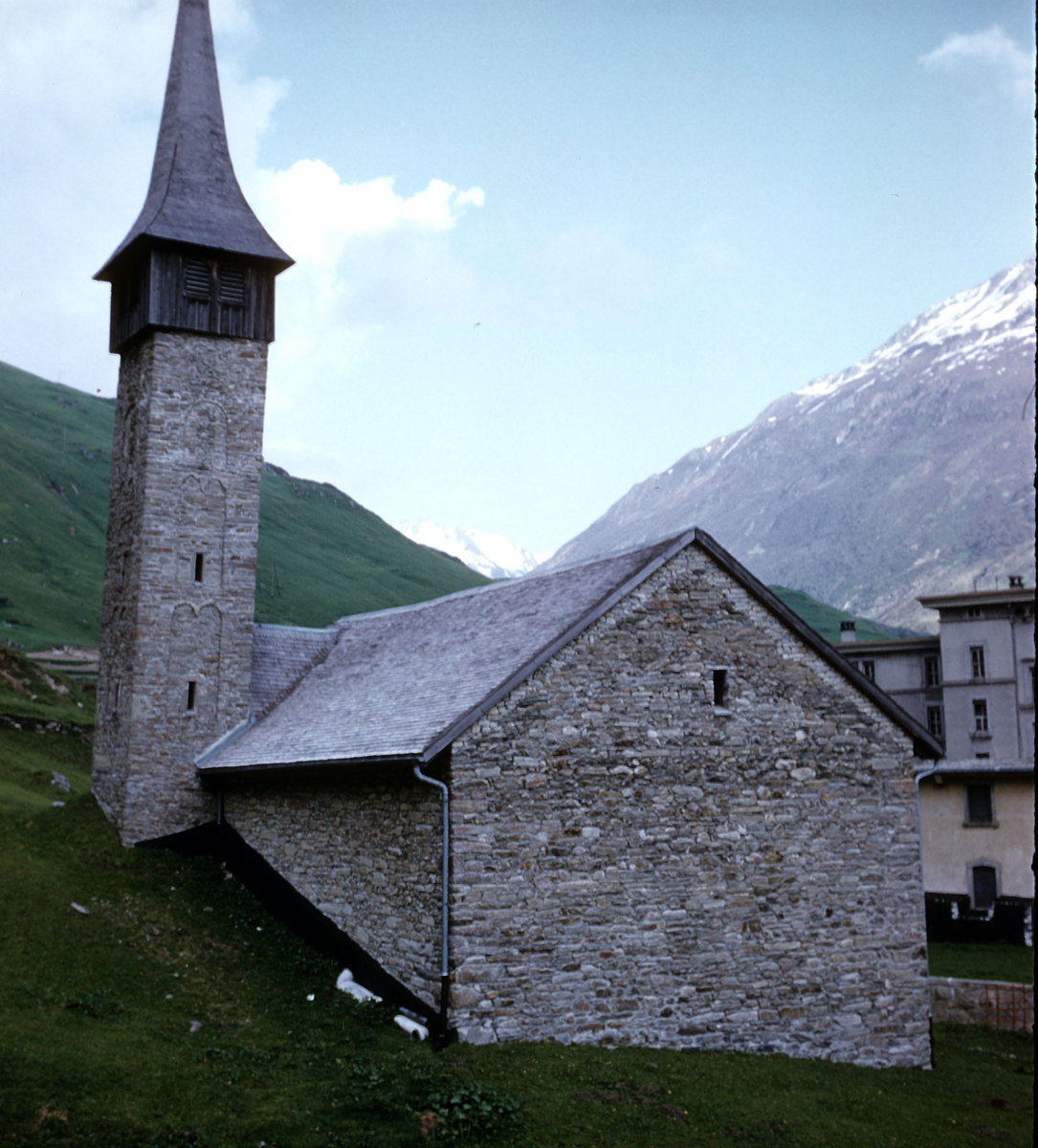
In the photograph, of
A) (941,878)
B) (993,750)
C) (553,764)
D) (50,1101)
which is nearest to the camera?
(50,1101)

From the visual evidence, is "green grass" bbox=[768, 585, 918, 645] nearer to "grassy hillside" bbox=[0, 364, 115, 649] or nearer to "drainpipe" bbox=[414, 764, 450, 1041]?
"grassy hillside" bbox=[0, 364, 115, 649]

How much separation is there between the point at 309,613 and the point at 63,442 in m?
41.2

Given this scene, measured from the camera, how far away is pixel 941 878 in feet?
135

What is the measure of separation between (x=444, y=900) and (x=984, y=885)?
1225 inches

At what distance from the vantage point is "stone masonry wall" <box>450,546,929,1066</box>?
16.8 metres

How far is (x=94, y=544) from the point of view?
10206 cm

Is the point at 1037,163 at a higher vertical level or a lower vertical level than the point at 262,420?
lower

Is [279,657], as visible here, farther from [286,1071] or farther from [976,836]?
[976,836]

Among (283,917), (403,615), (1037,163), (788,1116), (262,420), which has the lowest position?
(788,1116)

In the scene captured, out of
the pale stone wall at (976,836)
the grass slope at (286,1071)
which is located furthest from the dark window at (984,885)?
the grass slope at (286,1071)

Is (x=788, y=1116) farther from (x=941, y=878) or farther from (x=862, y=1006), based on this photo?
(x=941, y=878)

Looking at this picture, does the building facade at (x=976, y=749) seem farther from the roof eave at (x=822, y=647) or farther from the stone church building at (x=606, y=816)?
the stone church building at (x=606, y=816)

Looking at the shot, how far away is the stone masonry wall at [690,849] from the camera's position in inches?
660

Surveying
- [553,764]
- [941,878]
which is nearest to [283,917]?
[553,764]
